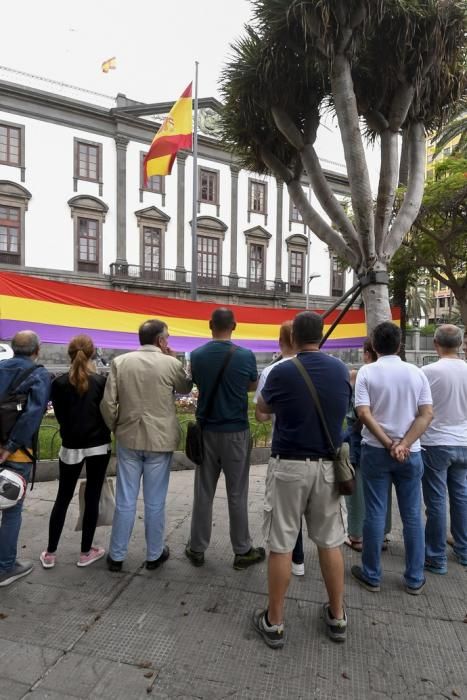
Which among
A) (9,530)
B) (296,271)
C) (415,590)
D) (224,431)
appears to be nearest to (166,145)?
(224,431)

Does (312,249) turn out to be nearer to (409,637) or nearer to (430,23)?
(430,23)

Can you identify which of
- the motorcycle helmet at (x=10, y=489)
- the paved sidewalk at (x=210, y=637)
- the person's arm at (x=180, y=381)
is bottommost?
the paved sidewalk at (x=210, y=637)

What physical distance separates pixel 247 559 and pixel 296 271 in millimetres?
32544

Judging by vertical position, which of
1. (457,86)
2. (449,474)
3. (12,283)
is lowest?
(449,474)

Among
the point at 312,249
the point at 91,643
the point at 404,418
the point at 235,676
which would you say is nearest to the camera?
the point at 235,676

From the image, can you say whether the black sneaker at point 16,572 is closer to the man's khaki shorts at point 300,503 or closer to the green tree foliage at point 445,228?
the man's khaki shorts at point 300,503

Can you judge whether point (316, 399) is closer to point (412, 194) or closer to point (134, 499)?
point (134, 499)

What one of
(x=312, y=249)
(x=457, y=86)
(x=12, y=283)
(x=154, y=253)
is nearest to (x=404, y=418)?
(x=12, y=283)

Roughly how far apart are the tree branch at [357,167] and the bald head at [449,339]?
2.02 meters

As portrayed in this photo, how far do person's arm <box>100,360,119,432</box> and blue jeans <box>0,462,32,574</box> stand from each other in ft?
2.15

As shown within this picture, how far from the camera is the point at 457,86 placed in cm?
587

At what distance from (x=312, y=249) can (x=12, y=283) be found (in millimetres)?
32987

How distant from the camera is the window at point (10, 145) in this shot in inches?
976

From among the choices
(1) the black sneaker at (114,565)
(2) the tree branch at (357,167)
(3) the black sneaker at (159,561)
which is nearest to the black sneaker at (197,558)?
(3) the black sneaker at (159,561)
